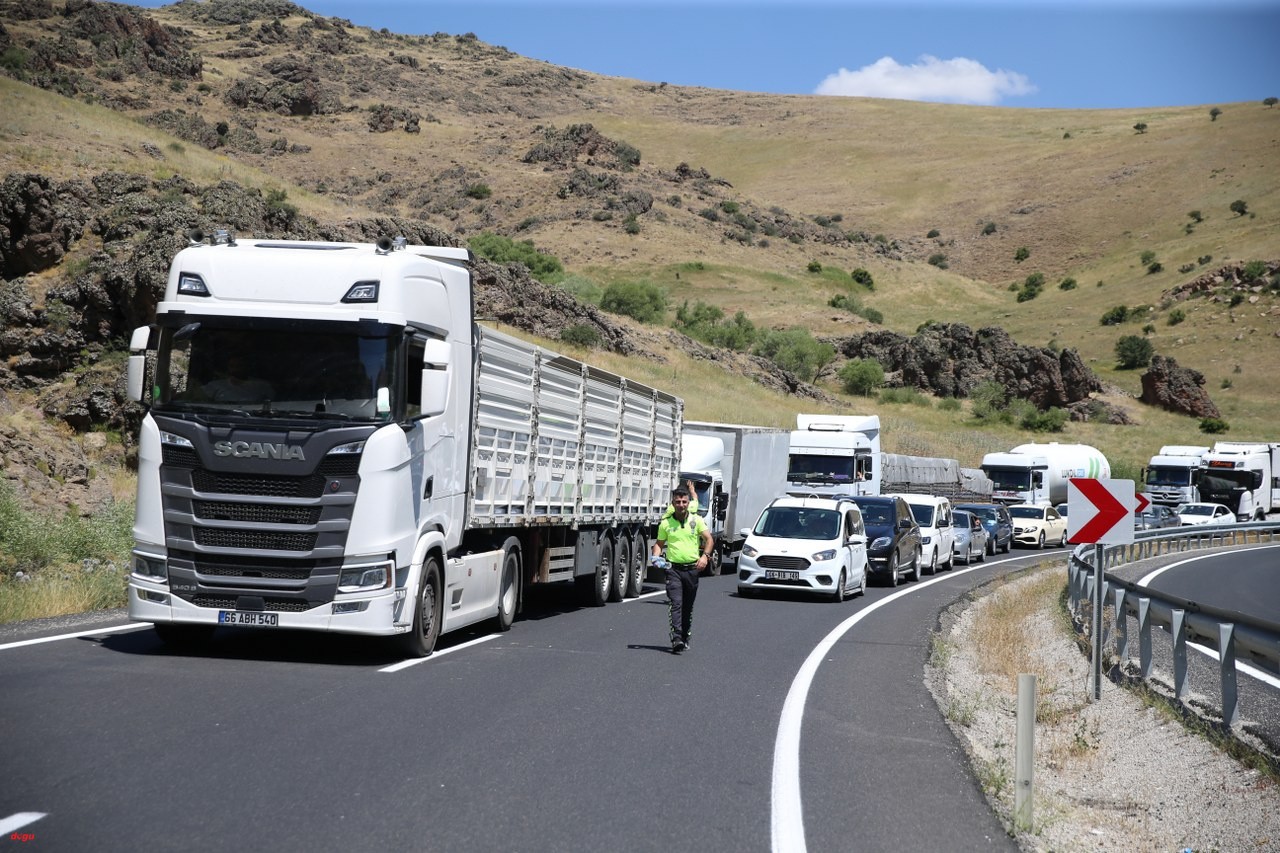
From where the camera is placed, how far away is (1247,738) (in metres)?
9.88

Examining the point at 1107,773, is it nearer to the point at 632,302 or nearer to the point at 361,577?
the point at 361,577

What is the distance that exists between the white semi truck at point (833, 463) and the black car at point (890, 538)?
6.48m

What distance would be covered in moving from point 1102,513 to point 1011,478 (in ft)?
136

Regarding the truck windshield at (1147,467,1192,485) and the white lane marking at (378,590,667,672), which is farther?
the truck windshield at (1147,467,1192,485)

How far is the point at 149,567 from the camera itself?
11391mm

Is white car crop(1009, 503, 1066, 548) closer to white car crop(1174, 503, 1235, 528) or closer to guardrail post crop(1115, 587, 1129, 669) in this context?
white car crop(1174, 503, 1235, 528)

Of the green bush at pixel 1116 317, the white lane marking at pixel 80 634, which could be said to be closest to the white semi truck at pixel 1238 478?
the white lane marking at pixel 80 634

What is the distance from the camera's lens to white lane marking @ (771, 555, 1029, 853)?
6.54 meters

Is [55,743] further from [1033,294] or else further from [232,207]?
[1033,294]

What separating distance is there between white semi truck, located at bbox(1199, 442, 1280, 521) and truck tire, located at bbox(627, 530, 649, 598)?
41126 mm

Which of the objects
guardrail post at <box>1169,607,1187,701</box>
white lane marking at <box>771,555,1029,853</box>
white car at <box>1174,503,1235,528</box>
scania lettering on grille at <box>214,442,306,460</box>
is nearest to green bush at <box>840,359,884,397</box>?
white car at <box>1174,503,1235,528</box>

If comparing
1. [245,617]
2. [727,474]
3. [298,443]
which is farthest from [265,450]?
[727,474]

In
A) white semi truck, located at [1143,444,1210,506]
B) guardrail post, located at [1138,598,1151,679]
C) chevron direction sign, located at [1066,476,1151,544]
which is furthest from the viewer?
white semi truck, located at [1143,444,1210,506]

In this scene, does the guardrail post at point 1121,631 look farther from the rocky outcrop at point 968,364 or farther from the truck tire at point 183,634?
the rocky outcrop at point 968,364
